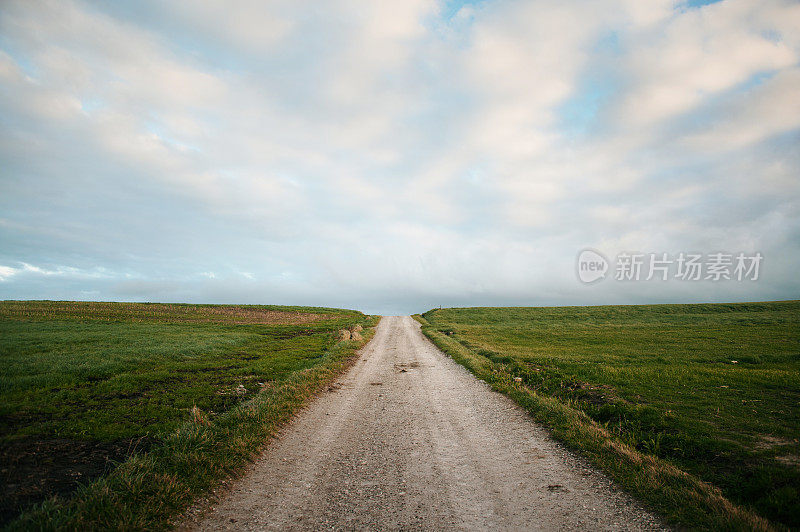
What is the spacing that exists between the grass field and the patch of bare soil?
2 centimetres

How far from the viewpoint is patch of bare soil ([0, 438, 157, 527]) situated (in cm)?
562

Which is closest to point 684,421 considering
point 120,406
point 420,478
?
point 420,478

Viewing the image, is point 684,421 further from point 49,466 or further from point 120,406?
point 120,406

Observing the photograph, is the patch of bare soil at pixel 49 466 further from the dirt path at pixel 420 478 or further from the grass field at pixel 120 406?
the dirt path at pixel 420 478

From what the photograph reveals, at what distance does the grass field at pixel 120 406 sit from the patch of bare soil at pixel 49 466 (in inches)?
0.7

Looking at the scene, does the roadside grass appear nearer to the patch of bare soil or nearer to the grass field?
the grass field

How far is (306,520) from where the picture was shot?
522 cm

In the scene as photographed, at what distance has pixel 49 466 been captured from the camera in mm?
6785

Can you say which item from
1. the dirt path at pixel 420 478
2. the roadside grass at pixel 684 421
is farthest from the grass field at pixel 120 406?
the roadside grass at pixel 684 421

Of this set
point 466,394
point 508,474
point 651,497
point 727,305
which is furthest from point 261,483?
point 727,305

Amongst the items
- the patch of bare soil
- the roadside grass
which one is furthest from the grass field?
the roadside grass

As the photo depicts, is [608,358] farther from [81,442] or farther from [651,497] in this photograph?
[81,442]

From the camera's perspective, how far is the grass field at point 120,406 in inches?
239

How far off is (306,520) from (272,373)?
38.8ft
